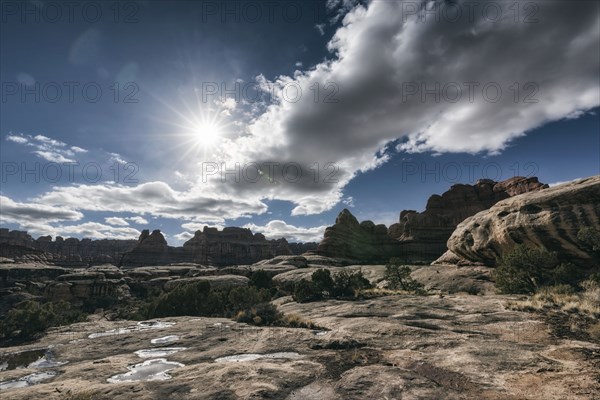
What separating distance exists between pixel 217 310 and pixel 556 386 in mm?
37058

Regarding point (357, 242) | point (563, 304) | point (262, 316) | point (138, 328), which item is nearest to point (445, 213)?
point (357, 242)

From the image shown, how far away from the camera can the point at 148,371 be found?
11289 mm

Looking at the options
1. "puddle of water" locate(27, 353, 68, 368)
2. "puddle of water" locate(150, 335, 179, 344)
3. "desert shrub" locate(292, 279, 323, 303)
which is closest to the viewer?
"puddle of water" locate(27, 353, 68, 368)

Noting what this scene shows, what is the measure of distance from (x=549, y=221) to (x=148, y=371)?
3932 centimetres

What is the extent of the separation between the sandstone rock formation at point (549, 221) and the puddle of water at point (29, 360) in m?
42.6

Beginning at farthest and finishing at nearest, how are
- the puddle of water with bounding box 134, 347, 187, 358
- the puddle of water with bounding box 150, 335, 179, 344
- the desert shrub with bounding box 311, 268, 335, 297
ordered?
the desert shrub with bounding box 311, 268, 335, 297, the puddle of water with bounding box 150, 335, 179, 344, the puddle of water with bounding box 134, 347, 187, 358

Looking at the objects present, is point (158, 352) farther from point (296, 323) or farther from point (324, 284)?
point (324, 284)

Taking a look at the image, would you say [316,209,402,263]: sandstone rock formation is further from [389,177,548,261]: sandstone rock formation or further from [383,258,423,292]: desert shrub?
[383,258,423,292]: desert shrub

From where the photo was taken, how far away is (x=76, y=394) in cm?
879

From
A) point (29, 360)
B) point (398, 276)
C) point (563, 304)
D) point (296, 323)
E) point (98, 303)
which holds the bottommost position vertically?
point (98, 303)

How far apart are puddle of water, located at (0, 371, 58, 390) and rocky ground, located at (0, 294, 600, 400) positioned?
0.29 m

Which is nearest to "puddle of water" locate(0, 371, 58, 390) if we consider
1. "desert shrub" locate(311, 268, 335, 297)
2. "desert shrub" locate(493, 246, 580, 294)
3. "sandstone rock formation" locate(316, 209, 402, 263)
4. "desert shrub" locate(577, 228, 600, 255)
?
"desert shrub" locate(311, 268, 335, 297)

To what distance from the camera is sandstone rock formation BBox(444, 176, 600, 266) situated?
31.7 metres

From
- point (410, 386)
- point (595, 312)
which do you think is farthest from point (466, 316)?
point (410, 386)
